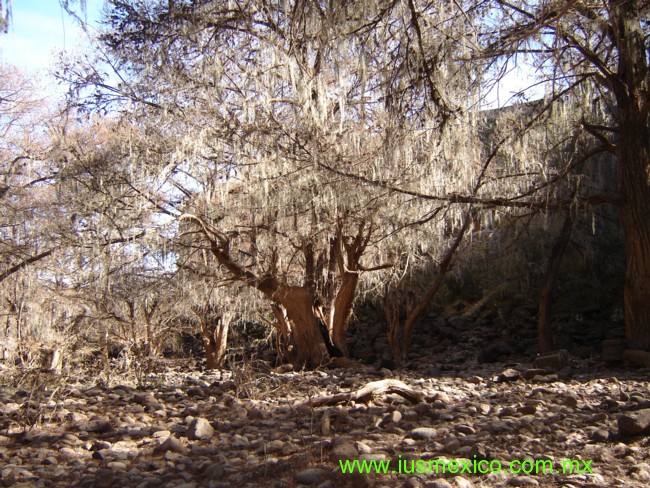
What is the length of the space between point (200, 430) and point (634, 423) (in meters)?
2.72

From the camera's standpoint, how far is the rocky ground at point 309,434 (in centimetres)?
326

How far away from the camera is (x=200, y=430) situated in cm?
409

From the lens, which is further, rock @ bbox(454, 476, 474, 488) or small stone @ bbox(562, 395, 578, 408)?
small stone @ bbox(562, 395, 578, 408)

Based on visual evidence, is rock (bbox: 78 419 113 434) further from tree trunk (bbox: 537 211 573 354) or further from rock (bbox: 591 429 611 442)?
tree trunk (bbox: 537 211 573 354)

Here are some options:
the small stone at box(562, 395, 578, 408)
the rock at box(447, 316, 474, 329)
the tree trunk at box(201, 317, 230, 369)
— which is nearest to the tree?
the small stone at box(562, 395, 578, 408)

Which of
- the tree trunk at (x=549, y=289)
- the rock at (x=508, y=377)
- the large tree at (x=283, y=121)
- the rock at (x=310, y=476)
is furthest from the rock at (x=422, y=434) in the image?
the tree trunk at (x=549, y=289)

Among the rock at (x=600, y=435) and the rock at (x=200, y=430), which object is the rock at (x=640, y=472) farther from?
the rock at (x=200, y=430)

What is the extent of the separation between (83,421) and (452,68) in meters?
4.79

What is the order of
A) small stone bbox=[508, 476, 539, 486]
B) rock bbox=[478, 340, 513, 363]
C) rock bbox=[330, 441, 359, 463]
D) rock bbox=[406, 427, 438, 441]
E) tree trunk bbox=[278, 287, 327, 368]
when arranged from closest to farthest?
small stone bbox=[508, 476, 539, 486]
rock bbox=[330, 441, 359, 463]
rock bbox=[406, 427, 438, 441]
tree trunk bbox=[278, 287, 327, 368]
rock bbox=[478, 340, 513, 363]

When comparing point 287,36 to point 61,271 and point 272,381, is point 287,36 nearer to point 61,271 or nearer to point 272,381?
point 272,381

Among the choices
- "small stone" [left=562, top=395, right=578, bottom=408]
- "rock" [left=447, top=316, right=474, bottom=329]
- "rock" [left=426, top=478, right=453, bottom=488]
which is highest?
"rock" [left=447, top=316, right=474, bottom=329]

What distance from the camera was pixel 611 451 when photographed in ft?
11.8

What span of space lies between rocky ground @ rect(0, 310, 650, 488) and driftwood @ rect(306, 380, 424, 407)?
0.04 m

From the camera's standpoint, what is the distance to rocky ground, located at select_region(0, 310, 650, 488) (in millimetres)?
3256
